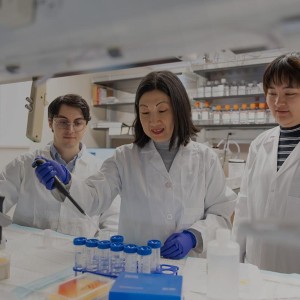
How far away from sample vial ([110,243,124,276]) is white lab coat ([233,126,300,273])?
492 millimetres

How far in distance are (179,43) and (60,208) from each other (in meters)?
1.48

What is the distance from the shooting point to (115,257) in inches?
38.3

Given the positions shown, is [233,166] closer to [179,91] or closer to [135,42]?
[179,91]

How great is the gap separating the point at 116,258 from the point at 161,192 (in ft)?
1.64

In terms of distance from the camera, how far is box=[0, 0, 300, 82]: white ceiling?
1.34ft

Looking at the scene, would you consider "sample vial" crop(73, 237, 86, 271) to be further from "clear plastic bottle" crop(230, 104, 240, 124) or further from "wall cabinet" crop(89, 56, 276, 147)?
"clear plastic bottle" crop(230, 104, 240, 124)

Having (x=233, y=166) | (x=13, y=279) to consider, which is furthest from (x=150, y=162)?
(x=233, y=166)

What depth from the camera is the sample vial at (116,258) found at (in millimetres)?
958

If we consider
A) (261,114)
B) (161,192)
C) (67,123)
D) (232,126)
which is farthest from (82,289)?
(232,126)

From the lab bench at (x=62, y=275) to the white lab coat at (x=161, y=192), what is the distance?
0.23m

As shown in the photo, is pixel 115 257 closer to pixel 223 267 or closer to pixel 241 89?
pixel 223 267

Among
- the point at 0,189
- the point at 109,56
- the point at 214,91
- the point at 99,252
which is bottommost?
the point at 99,252

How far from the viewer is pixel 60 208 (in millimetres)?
1758

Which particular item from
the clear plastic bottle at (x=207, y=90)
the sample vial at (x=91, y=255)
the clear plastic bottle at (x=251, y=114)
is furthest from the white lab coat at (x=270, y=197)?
the clear plastic bottle at (x=207, y=90)
